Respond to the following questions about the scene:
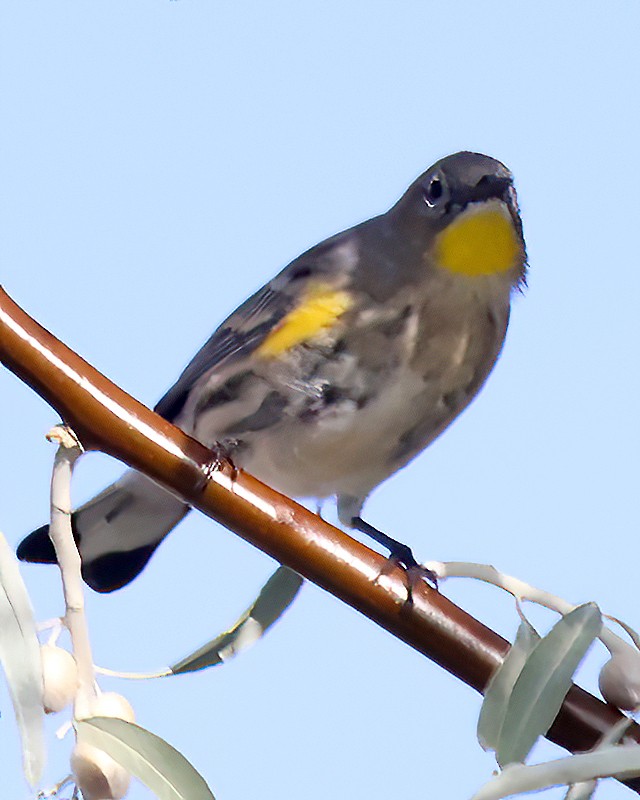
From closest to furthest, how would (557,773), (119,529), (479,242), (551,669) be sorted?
(557,773) < (551,669) < (479,242) < (119,529)

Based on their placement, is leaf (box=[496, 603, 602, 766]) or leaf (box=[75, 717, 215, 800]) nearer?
leaf (box=[75, 717, 215, 800])

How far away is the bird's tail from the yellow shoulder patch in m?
0.74

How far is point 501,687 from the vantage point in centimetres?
182

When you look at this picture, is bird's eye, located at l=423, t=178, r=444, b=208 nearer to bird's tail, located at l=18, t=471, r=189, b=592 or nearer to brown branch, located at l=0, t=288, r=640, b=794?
bird's tail, located at l=18, t=471, r=189, b=592

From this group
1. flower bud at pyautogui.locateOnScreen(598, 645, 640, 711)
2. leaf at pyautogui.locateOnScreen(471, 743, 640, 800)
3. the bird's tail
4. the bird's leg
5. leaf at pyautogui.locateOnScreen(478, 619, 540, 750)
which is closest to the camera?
leaf at pyautogui.locateOnScreen(471, 743, 640, 800)

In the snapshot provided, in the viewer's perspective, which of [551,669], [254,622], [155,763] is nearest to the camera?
[155,763]

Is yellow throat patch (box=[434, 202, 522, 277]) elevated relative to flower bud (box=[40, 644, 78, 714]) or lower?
elevated

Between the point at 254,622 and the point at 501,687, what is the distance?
0.65 m

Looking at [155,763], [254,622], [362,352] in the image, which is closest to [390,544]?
[362,352]

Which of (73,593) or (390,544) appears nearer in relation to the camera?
(73,593)

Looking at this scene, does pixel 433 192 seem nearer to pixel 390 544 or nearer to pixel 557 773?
pixel 390 544

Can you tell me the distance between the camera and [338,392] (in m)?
2.94

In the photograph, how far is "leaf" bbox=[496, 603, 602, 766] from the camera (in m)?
1.74

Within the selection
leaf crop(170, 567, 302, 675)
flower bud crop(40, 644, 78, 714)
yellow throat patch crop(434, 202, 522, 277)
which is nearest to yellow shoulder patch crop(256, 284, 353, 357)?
yellow throat patch crop(434, 202, 522, 277)
